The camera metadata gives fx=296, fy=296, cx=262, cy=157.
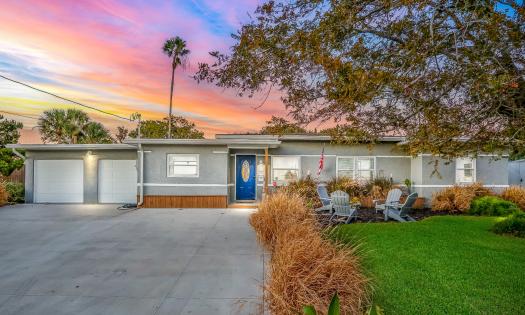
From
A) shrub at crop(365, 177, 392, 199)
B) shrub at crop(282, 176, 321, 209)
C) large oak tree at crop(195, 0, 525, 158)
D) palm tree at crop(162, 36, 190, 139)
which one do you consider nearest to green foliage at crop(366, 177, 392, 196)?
shrub at crop(365, 177, 392, 199)

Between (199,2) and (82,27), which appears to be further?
(82,27)

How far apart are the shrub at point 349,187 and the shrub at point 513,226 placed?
239 inches

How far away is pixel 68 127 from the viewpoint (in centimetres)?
2414

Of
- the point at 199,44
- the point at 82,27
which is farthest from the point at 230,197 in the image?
the point at 82,27

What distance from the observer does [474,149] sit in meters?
5.59

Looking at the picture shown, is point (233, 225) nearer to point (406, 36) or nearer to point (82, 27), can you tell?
point (406, 36)

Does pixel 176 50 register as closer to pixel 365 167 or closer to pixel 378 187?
pixel 365 167

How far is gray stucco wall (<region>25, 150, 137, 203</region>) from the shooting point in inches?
570

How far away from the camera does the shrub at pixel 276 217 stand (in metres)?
6.73

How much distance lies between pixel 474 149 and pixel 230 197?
10.8 m

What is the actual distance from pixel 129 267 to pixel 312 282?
11.6 ft

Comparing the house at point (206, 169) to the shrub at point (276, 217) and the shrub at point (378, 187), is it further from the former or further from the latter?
the shrub at point (276, 217)

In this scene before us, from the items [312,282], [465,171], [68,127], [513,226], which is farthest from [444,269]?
[68,127]

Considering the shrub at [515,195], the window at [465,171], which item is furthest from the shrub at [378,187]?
the shrub at [515,195]
